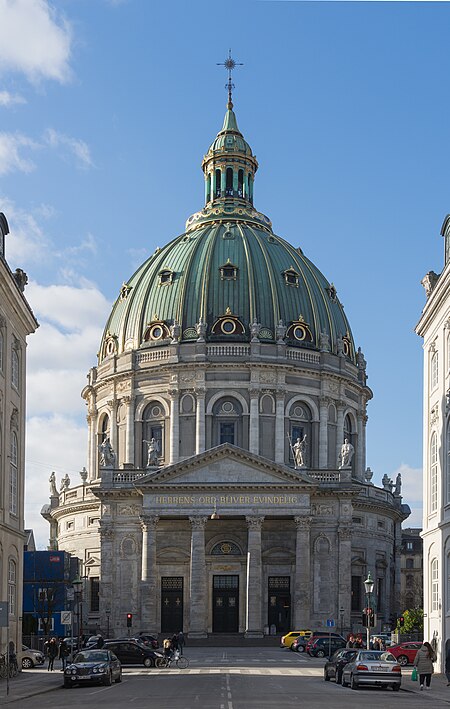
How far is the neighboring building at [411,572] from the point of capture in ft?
543

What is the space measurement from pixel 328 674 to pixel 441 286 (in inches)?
688

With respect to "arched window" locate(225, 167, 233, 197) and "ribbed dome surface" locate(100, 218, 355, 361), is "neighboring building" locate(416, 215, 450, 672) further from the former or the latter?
"arched window" locate(225, 167, 233, 197)

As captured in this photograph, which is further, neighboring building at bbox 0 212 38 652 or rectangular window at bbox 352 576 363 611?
rectangular window at bbox 352 576 363 611

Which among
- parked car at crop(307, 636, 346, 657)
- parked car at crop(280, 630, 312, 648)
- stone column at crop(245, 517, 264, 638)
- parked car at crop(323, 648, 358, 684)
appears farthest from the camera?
stone column at crop(245, 517, 264, 638)

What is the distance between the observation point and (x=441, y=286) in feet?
191

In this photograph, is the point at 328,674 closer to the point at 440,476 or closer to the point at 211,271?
the point at 440,476

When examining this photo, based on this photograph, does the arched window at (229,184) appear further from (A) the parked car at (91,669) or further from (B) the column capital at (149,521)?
(A) the parked car at (91,669)

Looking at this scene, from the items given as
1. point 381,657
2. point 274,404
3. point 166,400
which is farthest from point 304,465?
point 381,657

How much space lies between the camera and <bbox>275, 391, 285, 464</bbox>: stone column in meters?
114

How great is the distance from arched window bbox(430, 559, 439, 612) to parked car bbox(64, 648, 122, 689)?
1666cm

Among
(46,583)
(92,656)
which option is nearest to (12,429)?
(92,656)

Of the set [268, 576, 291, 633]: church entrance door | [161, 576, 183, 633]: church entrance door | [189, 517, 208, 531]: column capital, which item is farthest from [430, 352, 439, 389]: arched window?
[161, 576, 183, 633]: church entrance door

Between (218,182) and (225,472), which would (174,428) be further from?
(218,182)

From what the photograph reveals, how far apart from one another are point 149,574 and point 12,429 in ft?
148
